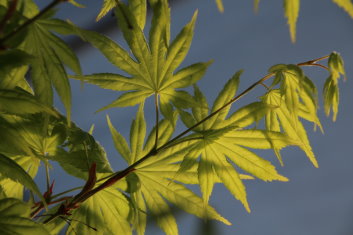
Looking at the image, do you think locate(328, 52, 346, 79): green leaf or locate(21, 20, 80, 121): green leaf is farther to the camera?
locate(328, 52, 346, 79): green leaf

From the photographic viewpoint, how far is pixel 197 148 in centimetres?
68

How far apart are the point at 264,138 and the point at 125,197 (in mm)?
263

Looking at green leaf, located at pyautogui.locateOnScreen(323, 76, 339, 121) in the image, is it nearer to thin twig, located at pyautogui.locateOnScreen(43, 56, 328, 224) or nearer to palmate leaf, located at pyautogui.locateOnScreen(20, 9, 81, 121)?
thin twig, located at pyautogui.locateOnScreen(43, 56, 328, 224)

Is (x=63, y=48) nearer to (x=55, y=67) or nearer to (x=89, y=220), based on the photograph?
(x=55, y=67)

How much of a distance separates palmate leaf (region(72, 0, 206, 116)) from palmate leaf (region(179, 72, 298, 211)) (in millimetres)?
51

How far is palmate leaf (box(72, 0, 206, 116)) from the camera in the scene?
24.8 inches

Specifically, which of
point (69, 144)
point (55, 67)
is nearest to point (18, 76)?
point (55, 67)

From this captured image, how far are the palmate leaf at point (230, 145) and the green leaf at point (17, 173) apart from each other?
0.25m

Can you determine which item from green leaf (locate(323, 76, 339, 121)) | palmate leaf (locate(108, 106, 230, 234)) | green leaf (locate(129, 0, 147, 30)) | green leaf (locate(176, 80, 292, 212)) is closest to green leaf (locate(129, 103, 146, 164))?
palmate leaf (locate(108, 106, 230, 234))

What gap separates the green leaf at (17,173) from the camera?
1.70 feet

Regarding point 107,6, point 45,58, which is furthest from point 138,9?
point 45,58

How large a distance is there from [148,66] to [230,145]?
0.65 feet

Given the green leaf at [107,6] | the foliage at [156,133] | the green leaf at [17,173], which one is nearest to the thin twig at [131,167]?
the foliage at [156,133]

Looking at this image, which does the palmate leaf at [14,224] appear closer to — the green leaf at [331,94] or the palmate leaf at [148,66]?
the palmate leaf at [148,66]
